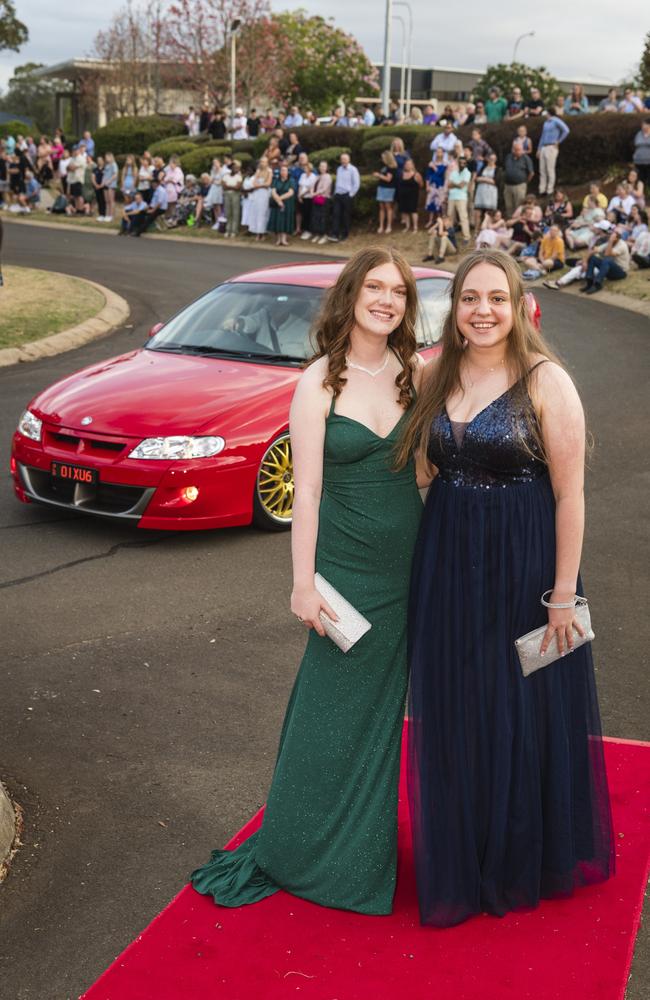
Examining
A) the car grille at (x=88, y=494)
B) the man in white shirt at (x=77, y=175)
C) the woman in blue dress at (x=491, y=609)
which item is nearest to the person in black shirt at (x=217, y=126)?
the man in white shirt at (x=77, y=175)

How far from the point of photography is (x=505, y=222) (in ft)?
76.7

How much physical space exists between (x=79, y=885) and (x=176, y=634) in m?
2.26

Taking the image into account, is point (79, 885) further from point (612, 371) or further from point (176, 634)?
point (612, 371)

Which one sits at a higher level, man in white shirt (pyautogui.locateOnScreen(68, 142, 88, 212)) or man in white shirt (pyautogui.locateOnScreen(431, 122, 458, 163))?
man in white shirt (pyautogui.locateOnScreen(431, 122, 458, 163))

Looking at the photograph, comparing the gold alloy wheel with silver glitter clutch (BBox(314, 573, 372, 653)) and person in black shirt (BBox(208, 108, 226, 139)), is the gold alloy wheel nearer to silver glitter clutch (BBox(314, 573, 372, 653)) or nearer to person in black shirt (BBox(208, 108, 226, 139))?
silver glitter clutch (BBox(314, 573, 372, 653))

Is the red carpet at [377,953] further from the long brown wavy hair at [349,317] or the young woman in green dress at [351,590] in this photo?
the long brown wavy hair at [349,317]

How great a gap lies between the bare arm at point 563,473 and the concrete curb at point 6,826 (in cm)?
200

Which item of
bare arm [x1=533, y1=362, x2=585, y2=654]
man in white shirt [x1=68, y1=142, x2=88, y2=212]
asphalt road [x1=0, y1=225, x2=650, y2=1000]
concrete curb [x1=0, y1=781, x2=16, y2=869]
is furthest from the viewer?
man in white shirt [x1=68, y1=142, x2=88, y2=212]

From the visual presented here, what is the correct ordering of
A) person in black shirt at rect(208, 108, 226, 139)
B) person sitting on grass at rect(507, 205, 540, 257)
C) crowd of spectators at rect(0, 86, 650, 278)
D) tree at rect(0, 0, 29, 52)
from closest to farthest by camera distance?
1. crowd of spectators at rect(0, 86, 650, 278)
2. person sitting on grass at rect(507, 205, 540, 257)
3. person in black shirt at rect(208, 108, 226, 139)
4. tree at rect(0, 0, 29, 52)

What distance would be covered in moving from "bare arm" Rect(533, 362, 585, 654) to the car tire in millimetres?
4043

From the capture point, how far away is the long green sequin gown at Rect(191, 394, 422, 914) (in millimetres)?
3664

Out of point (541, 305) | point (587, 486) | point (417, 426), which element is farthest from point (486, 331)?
point (541, 305)

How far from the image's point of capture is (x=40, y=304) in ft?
55.8

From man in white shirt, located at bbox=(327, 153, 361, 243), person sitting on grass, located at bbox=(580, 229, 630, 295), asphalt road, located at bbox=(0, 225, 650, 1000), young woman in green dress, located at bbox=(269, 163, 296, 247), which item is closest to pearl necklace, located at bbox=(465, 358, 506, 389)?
asphalt road, located at bbox=(0, 225, 650, 1000)
